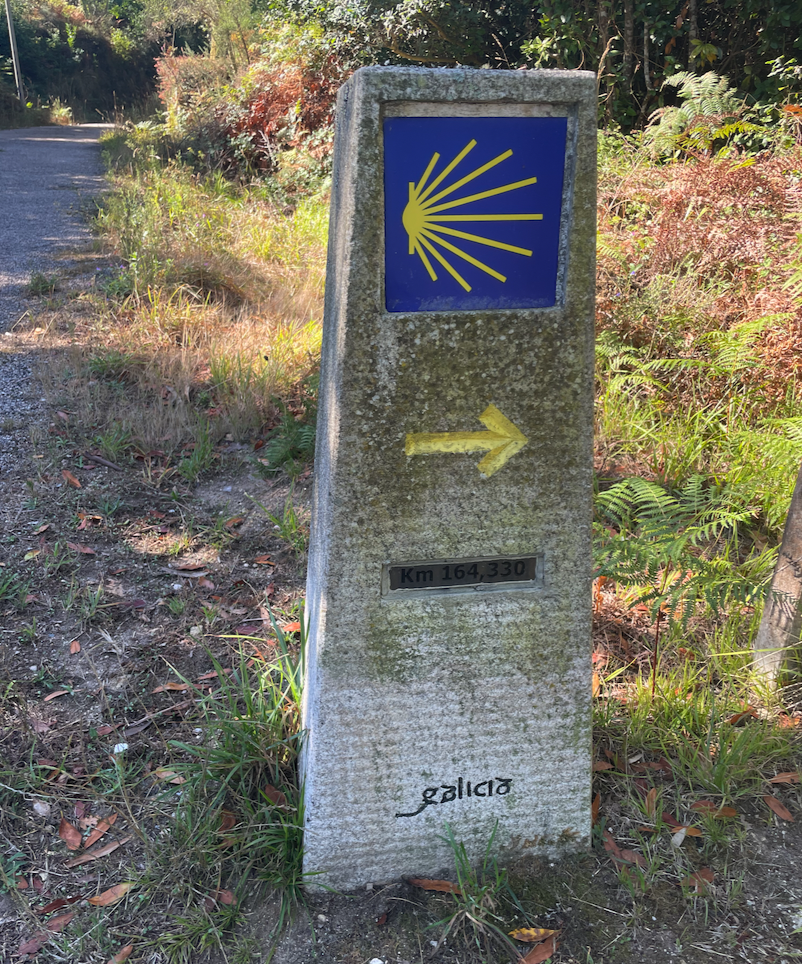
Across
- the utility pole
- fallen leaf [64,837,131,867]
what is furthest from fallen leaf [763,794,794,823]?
the utility pole

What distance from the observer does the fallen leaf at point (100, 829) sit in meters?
2.12

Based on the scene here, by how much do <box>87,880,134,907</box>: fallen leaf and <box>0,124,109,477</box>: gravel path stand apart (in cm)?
255

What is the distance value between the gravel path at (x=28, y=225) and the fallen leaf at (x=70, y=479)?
1.03 ft

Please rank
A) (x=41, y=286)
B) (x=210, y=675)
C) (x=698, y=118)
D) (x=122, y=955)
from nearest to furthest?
1. (x=122, y=955)
2. (x=210, y=675)
3. (x=698, y=118)
4. (x=41, y=286)

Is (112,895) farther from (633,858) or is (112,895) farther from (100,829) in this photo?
(633,858)

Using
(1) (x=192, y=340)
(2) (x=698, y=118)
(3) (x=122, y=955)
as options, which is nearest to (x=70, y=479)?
(1) (x=192, y=340)

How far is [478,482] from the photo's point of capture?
5.63 feet

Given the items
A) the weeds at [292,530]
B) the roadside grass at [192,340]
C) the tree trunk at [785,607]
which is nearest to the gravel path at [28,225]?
the roadside grass at [192,340]

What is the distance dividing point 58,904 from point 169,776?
446 mm

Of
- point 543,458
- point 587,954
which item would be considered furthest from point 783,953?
point 543,458

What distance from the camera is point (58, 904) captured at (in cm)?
195

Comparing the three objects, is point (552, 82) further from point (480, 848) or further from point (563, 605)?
point (480, 848)

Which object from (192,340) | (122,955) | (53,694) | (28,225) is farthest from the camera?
(28,225)

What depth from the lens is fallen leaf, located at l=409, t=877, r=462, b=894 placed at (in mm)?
1962
